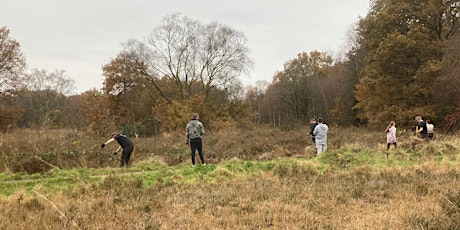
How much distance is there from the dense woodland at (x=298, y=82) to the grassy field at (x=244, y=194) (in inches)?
414

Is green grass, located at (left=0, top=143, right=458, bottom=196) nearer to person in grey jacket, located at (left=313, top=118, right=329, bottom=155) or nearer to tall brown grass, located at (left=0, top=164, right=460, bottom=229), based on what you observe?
tall brown grass, located at (left=0, top=164, right=460, bottom=229)

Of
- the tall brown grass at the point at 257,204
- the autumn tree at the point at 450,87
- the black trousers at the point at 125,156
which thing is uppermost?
the autumn tree at the point at 450,87

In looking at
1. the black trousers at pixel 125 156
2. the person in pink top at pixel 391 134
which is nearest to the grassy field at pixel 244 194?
the black trousers at pixel 125 156

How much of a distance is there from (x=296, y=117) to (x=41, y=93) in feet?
145

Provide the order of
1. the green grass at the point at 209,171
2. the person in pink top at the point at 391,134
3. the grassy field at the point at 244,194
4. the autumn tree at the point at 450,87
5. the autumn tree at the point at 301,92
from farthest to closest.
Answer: the autumn tree at the point at 301,92 < the autumn tree at the point at 450,87 < the person in pink top at the point at 391,134 < the green grass at the point at 209,171 < the grassy field at the point at 244,194

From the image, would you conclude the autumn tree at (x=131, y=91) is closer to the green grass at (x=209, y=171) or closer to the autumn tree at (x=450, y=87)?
the green grass at (x=209, y=171)

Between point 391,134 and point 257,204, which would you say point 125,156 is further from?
point 391,134

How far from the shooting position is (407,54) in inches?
1044

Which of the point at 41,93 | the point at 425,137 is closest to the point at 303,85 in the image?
the point at 425,137

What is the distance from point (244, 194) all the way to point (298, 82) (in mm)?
39137

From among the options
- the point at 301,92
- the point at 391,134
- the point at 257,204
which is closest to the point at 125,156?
the point at 257,204

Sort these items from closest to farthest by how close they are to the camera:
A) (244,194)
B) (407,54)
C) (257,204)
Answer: (257,204), (244,194), (407,54)

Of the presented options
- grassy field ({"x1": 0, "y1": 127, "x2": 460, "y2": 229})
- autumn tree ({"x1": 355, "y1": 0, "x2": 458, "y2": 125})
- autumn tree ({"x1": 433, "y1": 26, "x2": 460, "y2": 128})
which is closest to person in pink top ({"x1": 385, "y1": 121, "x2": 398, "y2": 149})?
grassy field ({"x1": 0, "y1": 127, "x2": 460, "y2": 229})

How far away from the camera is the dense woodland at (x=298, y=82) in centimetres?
2548
